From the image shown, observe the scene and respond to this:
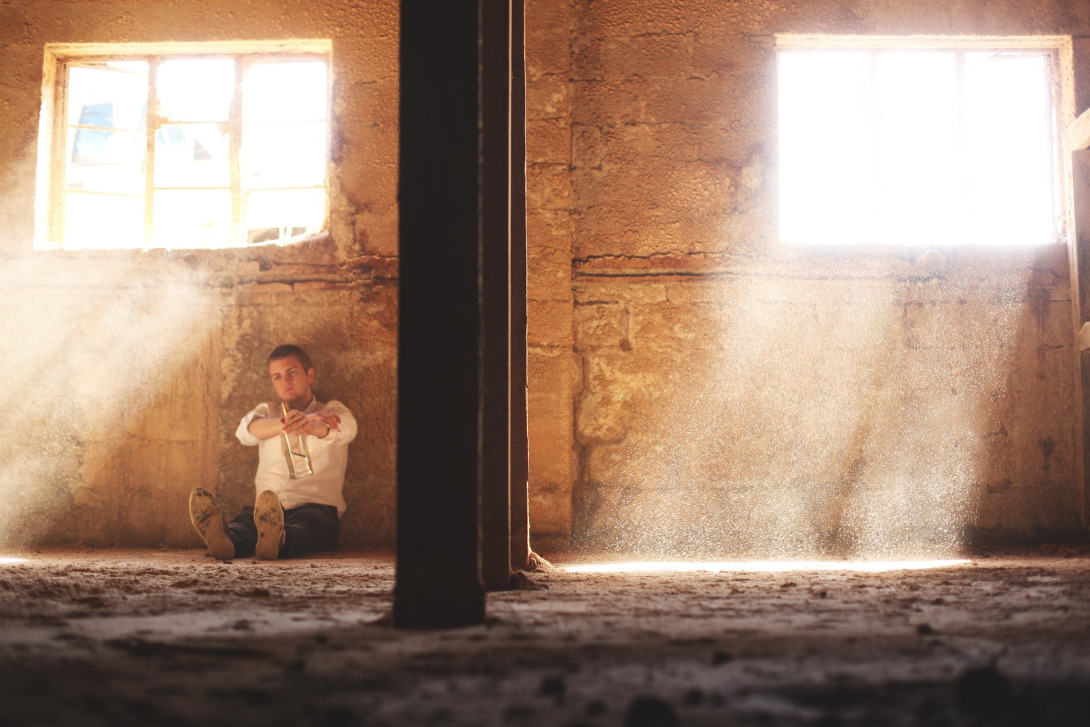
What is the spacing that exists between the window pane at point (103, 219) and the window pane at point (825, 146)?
13.3ft

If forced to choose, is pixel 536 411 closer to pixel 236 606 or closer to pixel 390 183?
pixel 390 183

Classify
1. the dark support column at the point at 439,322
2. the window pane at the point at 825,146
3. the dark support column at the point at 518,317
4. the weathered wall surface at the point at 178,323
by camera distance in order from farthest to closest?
the window pane at the point at 825,146 → the weathered wall surface at the point at 178,323 → the dark support column at the point at 518,317 → the dark support column at the point at 439,322

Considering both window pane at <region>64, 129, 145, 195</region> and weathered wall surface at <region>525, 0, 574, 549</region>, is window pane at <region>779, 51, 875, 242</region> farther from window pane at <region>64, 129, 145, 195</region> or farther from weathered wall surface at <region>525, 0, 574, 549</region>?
window pane at <region>64, 129, 145, 195</region>

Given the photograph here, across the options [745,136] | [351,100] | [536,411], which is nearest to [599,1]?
[745,136]

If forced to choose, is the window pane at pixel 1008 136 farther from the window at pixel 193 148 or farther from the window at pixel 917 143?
the window at pixel 193 148

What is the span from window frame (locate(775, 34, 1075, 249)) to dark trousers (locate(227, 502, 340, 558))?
3081 mm

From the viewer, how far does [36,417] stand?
5195mm

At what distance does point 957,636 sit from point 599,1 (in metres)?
4.36

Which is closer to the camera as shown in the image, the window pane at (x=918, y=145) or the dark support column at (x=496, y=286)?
the dark support column at (x=496, y=286)

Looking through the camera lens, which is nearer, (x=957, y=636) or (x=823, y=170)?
(x=957, y=636)

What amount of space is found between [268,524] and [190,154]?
100.0 inches

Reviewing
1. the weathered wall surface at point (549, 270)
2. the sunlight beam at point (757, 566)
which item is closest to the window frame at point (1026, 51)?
the weathered wall surface at point (549, 270)

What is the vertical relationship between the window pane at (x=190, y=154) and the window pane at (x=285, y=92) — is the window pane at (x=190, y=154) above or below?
below

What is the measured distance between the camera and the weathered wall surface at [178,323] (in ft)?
16.9
